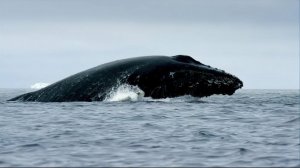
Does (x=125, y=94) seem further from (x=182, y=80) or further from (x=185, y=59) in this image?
(x=185, y=59)

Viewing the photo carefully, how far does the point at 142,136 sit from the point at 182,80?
8757 mm

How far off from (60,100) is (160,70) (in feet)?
16.8

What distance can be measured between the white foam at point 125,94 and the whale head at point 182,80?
0.24 m

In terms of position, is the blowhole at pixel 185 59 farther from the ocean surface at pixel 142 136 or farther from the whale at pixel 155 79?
the ocean surface at pixel 142 136

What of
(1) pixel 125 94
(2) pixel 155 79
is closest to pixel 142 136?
(2) pixel 155 79

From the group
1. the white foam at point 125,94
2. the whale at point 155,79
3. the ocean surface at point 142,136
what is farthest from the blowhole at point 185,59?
the white foam at point 125,94

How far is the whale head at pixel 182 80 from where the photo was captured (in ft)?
78.4

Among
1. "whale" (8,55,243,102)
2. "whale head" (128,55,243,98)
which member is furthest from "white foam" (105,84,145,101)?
"whale head" (128,55,243,98)

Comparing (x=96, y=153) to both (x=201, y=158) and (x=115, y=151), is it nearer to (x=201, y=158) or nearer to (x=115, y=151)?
(x=115, y=151)

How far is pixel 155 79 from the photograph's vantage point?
24.2 meters

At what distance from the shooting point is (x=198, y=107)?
993 inches

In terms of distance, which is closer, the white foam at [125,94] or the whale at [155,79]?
the whale at [155,79]

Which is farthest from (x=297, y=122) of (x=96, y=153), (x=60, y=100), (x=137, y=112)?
(x=60, y=100)

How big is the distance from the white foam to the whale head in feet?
0.80
